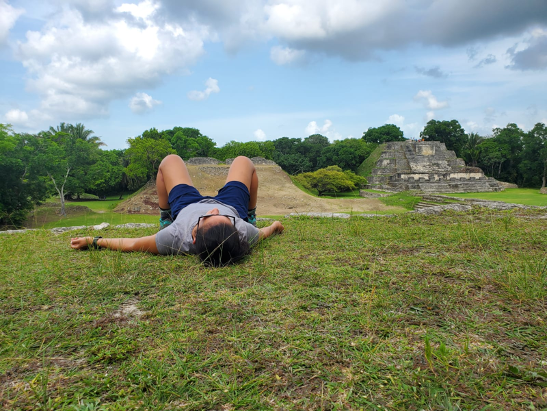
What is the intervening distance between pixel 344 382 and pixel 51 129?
4817 centimetres

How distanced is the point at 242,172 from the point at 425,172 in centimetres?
3370

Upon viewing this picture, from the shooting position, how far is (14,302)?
2.04 m

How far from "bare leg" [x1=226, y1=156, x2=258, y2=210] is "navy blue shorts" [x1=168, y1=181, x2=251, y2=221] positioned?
0.08 m

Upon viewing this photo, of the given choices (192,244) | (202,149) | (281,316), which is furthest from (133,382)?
(202,149)

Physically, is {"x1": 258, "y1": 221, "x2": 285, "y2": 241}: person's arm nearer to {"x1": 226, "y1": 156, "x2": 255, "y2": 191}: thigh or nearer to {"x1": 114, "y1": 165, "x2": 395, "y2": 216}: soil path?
{"x1": 226, "y1": 156, "x2": 255, "y2": 191}: thigh

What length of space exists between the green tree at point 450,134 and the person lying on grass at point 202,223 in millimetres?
52887

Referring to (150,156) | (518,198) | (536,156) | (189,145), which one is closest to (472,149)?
(536,156)

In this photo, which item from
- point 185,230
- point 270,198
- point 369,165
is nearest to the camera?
Answer: point 185,230

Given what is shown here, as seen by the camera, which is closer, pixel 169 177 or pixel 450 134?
pixel 169 177

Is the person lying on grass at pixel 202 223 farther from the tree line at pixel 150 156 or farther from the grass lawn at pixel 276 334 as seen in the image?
the tree line at pixel 150 156

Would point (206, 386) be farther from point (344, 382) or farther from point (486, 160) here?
point (486, 160)

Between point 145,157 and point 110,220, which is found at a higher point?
point 145,157

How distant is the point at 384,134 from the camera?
6072 cm

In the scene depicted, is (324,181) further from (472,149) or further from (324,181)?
(472,149)
